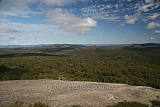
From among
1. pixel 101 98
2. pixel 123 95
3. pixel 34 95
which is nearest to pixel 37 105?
pixel 34 95

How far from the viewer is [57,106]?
11.4 metres

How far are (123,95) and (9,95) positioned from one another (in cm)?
1246

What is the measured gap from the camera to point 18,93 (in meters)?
14.2

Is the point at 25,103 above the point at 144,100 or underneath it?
above

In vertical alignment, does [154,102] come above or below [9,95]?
below

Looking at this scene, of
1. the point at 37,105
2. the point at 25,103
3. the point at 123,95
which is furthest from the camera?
the point at 123,95

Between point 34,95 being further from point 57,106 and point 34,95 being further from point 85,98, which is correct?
point 85,98

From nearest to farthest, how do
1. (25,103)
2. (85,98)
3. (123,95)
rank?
1. (25,103)
2. (85,98)
3. (123,95)

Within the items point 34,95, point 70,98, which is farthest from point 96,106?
point 34,95

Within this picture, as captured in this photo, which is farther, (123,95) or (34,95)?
(123,95)

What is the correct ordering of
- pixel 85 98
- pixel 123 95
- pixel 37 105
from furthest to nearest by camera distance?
pixel 123 95 < pixel 85 98 < pixel 37 105

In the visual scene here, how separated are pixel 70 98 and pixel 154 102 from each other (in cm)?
843

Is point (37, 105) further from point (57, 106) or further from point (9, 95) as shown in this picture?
point (9, 95)

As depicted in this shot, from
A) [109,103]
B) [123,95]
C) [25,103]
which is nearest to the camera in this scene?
[25,103]
